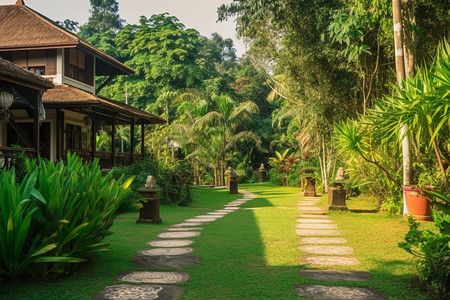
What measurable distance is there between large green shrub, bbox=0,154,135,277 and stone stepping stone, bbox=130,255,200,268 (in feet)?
1.71

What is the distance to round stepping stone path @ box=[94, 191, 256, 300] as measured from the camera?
11.8ft

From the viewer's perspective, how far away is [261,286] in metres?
3.80

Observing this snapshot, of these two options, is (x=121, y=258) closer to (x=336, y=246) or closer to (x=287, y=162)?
(x=336, y=246)

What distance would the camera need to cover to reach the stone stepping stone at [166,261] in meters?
4.64

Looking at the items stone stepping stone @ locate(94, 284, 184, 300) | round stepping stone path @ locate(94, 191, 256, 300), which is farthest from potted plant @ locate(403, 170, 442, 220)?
stone stepping stone @ locate(94, 284, 184, 300)

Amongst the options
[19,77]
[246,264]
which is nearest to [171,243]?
[246,264]

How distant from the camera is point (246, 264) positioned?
15.3ft

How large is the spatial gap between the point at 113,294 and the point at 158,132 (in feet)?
73.7

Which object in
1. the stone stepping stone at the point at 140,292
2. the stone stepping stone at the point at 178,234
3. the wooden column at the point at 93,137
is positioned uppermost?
the wooden column at the point at 93,137

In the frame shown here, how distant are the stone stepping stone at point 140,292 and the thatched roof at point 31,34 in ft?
39.8

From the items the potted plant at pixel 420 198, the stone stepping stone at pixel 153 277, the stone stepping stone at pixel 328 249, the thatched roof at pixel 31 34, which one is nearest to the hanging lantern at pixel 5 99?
the thatched roof at pixel 31 34

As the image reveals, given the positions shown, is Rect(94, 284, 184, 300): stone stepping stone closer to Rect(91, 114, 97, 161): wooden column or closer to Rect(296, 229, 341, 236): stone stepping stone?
Rect(296, 229, 341, 236): stone stepping stone

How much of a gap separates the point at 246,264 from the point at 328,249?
1380 millimetres

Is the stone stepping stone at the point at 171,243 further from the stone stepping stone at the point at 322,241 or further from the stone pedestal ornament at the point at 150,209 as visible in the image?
the stone pedestal ornament at the point at 150,209
